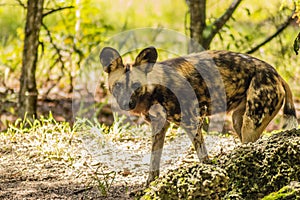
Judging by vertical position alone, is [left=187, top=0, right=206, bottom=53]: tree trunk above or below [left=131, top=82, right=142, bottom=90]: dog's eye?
above

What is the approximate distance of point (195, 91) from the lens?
16.5 feet

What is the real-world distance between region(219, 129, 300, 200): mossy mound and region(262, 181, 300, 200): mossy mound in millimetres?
195

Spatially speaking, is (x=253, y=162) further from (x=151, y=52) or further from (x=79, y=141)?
(x=79, y=141)

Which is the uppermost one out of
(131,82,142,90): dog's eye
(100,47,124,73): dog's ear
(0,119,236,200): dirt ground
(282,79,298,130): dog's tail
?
(100,47,124,73): dog's ear

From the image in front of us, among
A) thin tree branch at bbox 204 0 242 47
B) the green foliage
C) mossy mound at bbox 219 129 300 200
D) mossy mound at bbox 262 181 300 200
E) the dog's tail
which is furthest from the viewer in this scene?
thin tree branch at bbox 204 0 242 47

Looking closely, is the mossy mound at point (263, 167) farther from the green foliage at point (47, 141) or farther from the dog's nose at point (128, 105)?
the green foliage at point (47, 141)

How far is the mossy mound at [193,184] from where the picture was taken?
10.9ft

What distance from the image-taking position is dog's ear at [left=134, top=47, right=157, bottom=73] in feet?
15.7

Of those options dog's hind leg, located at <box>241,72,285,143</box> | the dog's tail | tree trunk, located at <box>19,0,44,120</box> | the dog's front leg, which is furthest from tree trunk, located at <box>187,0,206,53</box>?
the dog's front leg

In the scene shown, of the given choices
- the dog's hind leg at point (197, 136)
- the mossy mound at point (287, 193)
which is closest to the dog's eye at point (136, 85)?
the dog's hind leg at point (197, 136)

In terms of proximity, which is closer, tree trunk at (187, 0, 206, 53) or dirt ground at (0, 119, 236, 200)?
dirt ground at (0, 119, 236, 200)

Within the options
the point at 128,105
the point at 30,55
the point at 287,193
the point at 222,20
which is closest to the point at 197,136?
the point at 128,105

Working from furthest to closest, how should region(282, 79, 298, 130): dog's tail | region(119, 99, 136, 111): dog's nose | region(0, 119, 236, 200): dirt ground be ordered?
region(282, 79, 298, 130): dog's tail, region(119, 99, 136, 111): dog's nose, region(0, 119, 236, 200): dirt ground

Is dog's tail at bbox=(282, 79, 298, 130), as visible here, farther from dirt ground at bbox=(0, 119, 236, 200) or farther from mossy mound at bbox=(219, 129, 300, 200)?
mossy mound at bbox=(219, 129, 300, 200)
